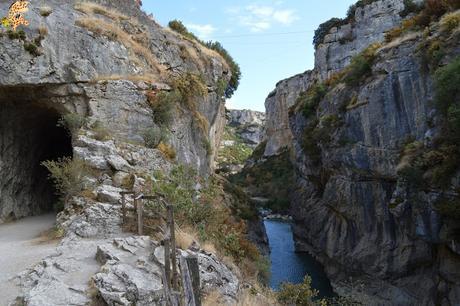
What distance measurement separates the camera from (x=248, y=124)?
5458 inches

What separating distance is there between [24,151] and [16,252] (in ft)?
33.8

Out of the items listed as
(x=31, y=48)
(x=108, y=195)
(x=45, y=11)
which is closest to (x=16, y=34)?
(x=31, y=48)

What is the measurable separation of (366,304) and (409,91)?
11120mm

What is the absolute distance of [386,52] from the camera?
23859 mm

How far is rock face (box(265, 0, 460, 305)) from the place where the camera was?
18.7 m

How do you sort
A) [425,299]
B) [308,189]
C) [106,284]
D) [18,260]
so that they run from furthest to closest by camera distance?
[308,189]
[425,299]
[18,260]
[106,284]

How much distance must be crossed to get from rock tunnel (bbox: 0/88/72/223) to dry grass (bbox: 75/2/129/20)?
5282mm

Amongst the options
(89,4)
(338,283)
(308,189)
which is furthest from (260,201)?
(89,4)

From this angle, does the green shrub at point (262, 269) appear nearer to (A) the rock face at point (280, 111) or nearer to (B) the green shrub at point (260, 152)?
(A) the rock face at point (280, 111)

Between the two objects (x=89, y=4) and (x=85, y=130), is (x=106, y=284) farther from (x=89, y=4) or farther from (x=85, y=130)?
(x=89, y=4)

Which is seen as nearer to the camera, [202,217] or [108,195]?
[202,217]

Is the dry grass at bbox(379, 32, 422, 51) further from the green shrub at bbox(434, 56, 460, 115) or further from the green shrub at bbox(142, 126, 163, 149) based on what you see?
the green shrub at bbox(142, 126, 163, 149)

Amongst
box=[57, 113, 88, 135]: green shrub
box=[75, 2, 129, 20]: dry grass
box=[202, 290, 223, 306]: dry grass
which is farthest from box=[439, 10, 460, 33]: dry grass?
box=[202, 290, 223, 306]: dry grass

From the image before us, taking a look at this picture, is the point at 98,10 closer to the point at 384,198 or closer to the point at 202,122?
the point at 202,122
